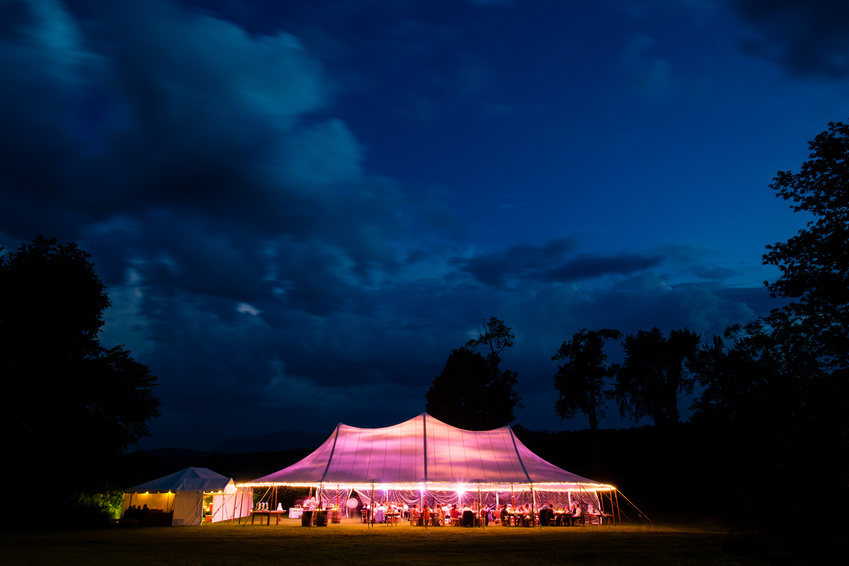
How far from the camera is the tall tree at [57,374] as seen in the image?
20.6m

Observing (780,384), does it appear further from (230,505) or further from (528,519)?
(230,505)

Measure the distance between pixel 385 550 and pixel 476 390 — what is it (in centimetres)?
2709

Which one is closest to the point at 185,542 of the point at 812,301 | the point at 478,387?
the point at 812,301

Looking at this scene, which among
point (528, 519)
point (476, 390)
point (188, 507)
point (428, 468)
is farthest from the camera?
point (476, 390)

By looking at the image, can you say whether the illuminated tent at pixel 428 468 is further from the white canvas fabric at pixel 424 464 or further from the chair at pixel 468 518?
the chair at pixel 468 518

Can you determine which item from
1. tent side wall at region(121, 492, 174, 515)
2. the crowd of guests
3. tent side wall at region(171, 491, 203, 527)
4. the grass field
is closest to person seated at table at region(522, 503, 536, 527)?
the crowd of guests

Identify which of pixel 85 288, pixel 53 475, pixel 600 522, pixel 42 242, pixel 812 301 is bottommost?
pixel 600 522

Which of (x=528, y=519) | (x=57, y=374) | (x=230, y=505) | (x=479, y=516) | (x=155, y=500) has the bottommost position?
(x=528, y=519)

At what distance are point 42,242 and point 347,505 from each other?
1556 centimetres

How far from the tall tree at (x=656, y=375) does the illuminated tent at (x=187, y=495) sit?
21895 mm

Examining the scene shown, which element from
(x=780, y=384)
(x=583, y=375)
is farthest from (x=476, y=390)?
(x=780, y=384)

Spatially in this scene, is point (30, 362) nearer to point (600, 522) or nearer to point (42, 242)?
point (42, 242)

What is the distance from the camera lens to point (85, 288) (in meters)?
22.2

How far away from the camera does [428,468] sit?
2012 cm
